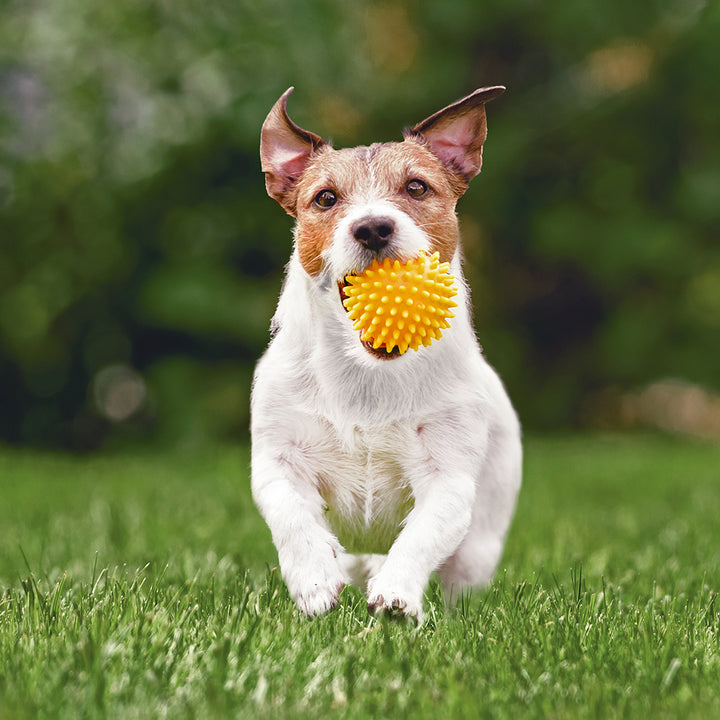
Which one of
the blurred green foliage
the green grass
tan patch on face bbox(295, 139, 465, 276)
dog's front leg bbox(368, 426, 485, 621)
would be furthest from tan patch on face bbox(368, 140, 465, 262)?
the blurred green foliage

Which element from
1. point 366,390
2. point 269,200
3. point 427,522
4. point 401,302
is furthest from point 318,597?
point 269,200

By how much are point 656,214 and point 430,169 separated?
9818 mm

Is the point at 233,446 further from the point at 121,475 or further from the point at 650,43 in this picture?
the point at 650,43

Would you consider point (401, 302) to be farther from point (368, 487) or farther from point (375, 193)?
point (368, 487)

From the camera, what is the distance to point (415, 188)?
317cm

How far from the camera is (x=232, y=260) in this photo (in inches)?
445

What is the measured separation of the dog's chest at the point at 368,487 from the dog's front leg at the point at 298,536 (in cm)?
10

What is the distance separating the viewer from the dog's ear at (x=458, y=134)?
129 inches

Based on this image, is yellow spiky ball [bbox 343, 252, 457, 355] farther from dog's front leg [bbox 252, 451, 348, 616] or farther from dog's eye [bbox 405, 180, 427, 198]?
dog's front leg [bbox 252, 451, 348, 616]

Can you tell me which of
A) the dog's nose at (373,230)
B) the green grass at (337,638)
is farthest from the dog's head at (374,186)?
the green grass at (337,638)

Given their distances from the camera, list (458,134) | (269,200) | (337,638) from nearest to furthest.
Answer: (337,638), (458,134), (269,200)

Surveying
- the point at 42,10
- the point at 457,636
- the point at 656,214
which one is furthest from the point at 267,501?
the point at 656,214

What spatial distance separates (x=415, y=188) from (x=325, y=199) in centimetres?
28

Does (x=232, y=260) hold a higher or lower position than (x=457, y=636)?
higher
